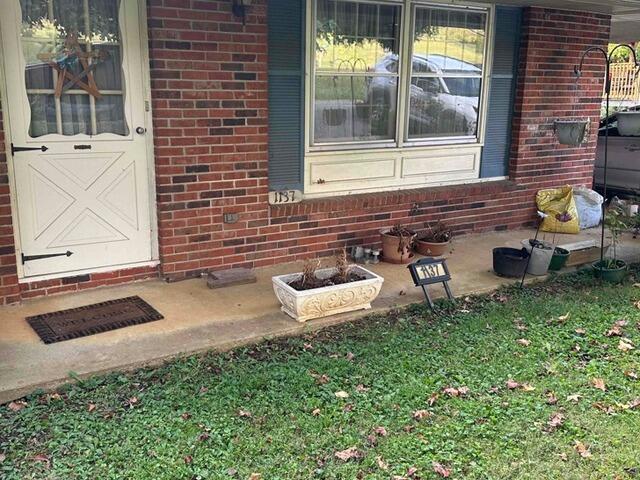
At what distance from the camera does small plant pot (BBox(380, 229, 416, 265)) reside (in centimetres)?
573

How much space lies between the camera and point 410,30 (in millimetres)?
5875

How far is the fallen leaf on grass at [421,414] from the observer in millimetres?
3244

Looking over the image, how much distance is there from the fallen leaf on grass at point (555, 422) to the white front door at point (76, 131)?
3291 mm

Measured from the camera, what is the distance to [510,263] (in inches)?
213

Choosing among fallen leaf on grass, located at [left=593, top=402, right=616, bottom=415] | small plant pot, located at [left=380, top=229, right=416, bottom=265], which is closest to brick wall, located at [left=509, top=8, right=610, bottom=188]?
small plant pot, located at [left=380, top=229, right=416, bottom=265]

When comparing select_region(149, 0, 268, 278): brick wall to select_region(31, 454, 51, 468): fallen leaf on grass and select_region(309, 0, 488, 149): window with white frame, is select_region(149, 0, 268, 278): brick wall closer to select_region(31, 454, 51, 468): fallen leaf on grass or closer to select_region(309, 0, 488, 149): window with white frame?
select_region(309, 0, 488, 149): window with white frame

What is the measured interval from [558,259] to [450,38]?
2.41 metres

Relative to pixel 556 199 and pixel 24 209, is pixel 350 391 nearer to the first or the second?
pixel 24 209

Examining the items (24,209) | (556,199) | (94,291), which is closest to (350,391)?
(94,291)

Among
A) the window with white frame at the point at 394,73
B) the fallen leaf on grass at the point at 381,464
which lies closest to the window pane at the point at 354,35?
the window with white frame at the point at 394,73

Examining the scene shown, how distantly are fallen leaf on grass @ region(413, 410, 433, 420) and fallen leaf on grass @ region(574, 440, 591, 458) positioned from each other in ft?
2.34

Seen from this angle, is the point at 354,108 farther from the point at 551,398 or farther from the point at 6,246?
the point at 551,398

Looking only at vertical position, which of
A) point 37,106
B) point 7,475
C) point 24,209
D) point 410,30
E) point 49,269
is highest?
point 410,30

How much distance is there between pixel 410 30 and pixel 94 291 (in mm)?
3656
